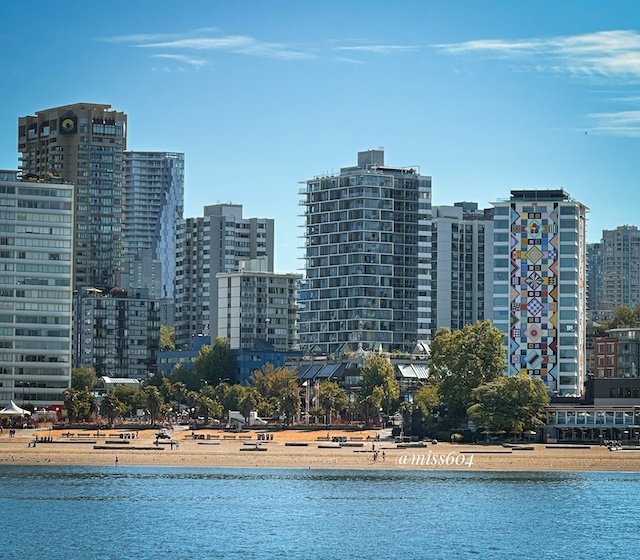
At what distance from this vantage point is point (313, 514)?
131m

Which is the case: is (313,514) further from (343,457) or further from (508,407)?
(508,407)

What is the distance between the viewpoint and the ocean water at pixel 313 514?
110 m

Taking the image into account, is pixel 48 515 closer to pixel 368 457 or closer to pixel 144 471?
pixel 144 471

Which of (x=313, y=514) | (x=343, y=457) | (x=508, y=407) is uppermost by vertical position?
(x=508, y=407)

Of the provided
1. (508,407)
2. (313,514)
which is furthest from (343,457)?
(313,514)

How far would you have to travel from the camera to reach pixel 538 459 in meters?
181

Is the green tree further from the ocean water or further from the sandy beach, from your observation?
the ocean water

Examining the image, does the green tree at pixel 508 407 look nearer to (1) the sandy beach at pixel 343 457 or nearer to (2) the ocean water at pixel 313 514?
(1) the sandy beach at pixel 343 457

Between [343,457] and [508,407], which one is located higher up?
[508,407]

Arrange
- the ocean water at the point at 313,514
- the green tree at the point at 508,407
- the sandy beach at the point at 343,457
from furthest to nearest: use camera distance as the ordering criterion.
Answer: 1. the green tree at the point at 508,407
2. the sandy beach at the point at 343,457
3. the ocean water at the point at 313,514

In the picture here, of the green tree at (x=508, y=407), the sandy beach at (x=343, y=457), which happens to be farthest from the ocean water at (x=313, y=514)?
the green tree at (x=508, y=407)

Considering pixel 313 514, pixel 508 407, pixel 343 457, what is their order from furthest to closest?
pixel 508 407
pixel 343 457
pixel 313 514

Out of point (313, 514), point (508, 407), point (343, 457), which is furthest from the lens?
point (508, 407)

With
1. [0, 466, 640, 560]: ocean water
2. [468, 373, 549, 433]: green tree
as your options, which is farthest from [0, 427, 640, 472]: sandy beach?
[468, 373, 549, 433]: green tree
